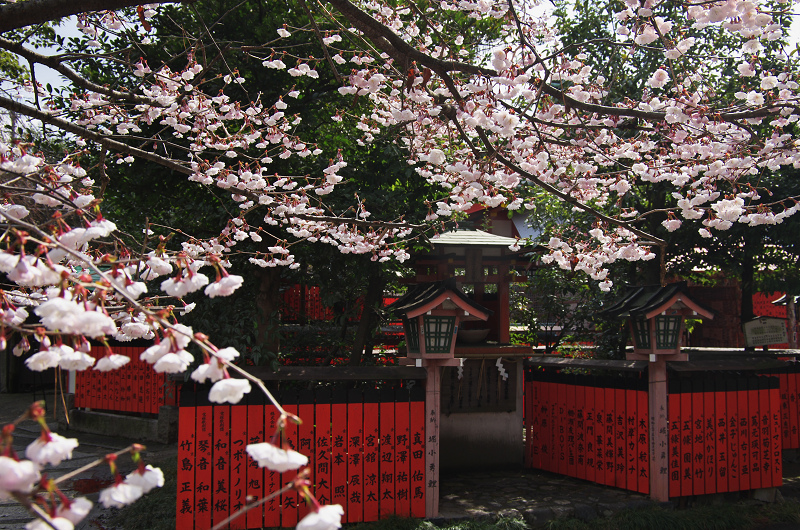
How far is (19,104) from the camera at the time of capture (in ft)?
12.8

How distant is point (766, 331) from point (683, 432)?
174 inches

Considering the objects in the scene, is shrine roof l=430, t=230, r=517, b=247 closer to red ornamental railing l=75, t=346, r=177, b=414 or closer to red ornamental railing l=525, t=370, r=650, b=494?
red ornamental railing l=525, t=370, r=650, b=494

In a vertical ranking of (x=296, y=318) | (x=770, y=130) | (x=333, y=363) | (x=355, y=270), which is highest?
(x=770, y=130)

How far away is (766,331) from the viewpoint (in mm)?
9328

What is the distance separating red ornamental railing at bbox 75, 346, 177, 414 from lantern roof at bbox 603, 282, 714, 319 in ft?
21.9

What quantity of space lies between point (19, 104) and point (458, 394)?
5833 mm

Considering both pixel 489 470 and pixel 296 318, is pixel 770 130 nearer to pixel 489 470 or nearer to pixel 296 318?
pixel 489 470

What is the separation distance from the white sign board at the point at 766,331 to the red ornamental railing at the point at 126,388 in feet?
29.9

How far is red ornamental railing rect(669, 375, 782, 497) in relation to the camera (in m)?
6.04

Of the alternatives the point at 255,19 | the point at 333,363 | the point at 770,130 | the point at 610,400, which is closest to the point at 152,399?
the point at 333,363

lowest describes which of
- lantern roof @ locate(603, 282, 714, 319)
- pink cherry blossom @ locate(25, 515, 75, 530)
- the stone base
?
the stone base

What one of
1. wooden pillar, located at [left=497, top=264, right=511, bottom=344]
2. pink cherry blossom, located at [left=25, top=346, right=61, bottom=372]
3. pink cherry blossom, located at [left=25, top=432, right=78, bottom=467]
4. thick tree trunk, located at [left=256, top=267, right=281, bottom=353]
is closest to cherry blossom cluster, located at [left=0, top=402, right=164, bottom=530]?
pink cherry blossom, located at [left=25, top=432, right=78, bottom=467]

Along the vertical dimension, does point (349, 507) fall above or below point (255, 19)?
below

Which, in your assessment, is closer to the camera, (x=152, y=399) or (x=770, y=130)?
(x=770, y=130)
